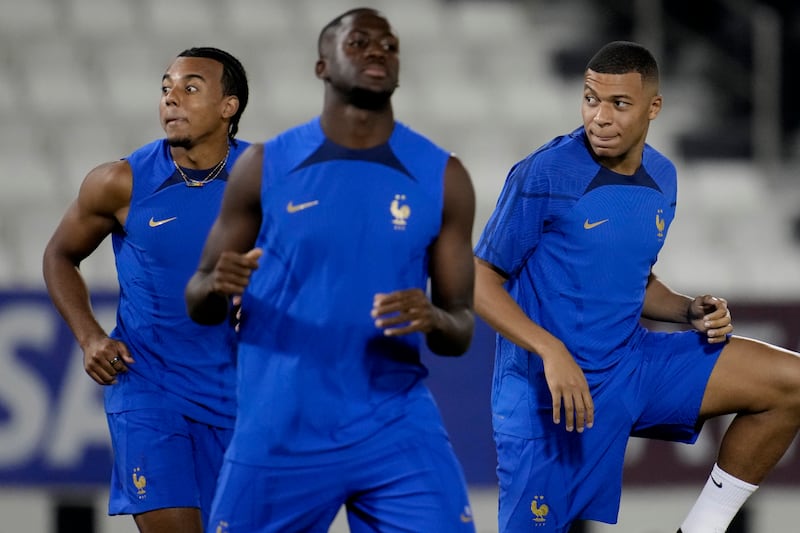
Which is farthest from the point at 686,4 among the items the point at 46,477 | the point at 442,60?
the point at 46,477

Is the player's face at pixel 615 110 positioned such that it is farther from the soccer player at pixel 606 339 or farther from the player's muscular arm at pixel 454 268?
the player's muscular arm at pixel 454 268

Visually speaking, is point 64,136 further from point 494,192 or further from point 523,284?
point 523,284

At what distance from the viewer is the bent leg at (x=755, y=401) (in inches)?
185

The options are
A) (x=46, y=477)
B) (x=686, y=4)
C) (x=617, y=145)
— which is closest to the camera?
(x=617, y=145)

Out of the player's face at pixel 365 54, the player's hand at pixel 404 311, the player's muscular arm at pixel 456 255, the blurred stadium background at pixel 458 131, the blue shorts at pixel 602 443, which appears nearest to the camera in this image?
the player's hand at pixel 404 311

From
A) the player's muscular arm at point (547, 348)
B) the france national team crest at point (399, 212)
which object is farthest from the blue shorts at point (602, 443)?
the france national team crest at point (399, 212)

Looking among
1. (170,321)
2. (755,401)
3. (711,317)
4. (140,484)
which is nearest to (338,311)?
(170,321)

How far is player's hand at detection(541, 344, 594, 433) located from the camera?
4.39 m

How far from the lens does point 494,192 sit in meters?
8.72

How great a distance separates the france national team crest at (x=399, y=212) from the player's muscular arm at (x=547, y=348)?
2.97ft

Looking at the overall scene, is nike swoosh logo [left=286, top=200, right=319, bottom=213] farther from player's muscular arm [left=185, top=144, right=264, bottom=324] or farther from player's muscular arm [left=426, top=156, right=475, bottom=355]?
player's muscular arm [left=426, top=156, right=475, bottom=355]

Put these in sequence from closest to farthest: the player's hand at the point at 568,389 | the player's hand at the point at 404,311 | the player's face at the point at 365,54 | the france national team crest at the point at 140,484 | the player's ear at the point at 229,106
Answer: the player's hand at the point at 404,311, the player's face at the point at 365,54, the player's hand at the point at 568,389, the france national team crest at the point at 140,484, the player's ear at the point at 229,106

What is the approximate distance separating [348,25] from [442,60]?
645 cm

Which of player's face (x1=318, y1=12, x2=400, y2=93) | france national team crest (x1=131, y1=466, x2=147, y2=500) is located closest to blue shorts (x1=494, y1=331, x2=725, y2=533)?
france national team crest (x1=131, y1=466, x2=147, y2=500)
